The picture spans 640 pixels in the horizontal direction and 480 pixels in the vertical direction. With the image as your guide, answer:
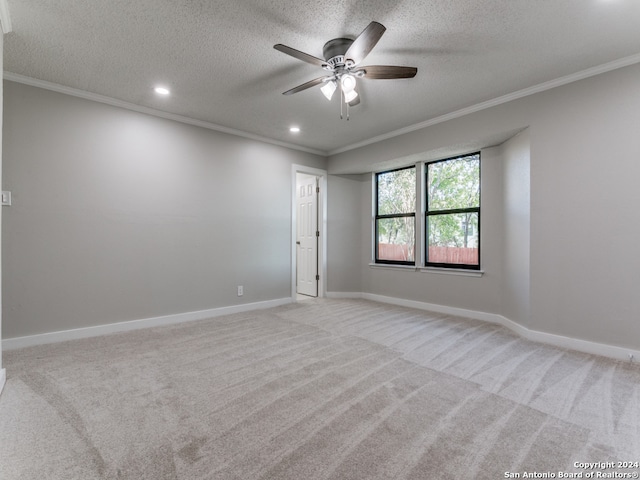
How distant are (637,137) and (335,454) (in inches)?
135

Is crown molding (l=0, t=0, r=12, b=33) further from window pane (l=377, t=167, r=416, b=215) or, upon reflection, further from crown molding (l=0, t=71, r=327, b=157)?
window pane (l=377, t=167, r=416, b=215)

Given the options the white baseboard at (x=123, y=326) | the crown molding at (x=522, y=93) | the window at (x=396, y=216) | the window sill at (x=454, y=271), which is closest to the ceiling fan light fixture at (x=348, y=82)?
the crown molding at (x=522, y=93)

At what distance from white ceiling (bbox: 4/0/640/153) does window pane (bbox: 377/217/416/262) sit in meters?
1.92

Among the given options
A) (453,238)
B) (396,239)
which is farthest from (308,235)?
(453,238)

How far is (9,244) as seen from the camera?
2.80 m

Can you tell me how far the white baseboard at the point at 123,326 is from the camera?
2.86 m

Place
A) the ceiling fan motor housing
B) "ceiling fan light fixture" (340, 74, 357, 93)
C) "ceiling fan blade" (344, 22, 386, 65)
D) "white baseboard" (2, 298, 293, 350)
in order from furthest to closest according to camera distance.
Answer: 1. "white baseboard" (2, 298, 293, 350)
2. "ceiling fan light fixture" (340, 74, 357, 93)
3. the ceiling fan motor housing
4. "ceiling fan blade" (344, 22, 386, 65)

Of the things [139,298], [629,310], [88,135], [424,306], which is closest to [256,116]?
[88,135]

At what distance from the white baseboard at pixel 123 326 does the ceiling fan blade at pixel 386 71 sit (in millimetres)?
3332

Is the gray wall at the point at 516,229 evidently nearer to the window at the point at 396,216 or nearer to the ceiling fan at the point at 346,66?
the window at the point at 396,216

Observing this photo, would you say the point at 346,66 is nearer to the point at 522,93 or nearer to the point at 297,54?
the point at 297,54

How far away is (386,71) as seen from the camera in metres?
2.33

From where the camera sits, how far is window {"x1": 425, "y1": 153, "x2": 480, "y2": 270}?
4.09 m

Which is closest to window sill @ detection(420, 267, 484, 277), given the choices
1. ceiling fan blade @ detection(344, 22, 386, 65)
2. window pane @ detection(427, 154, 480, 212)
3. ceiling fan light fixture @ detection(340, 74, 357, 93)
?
window pane @ detection(427, 154, 480, 212)
